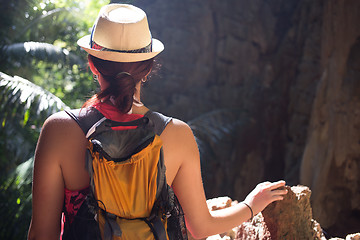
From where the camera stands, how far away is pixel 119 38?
4.23 feet

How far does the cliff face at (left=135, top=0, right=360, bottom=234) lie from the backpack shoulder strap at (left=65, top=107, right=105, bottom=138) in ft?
15.9

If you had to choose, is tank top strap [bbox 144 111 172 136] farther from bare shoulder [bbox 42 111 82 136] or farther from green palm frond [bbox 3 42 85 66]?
green palm frond [bbox 3 42 85 66]

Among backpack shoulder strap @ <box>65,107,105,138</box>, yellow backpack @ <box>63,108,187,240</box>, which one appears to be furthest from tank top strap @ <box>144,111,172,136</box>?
backpack shoulder strap @ <box>65,107,105,138</box>

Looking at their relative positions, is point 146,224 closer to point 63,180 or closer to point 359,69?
point 63,180

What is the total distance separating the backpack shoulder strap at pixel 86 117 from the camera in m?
1.22

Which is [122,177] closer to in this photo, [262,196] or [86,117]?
[86,117]

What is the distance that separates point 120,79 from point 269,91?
29.1 ft

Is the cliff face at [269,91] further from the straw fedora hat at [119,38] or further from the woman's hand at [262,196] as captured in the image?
the straw fedora hat at [119,38]

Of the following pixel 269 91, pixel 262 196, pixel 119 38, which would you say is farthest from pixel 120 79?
pixel 269 91

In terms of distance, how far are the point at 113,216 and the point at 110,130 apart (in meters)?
0.26

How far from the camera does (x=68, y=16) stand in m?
8.10

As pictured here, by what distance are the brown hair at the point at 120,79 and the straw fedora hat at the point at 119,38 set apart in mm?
20

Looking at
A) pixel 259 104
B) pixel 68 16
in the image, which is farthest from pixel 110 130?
pixel 259 104

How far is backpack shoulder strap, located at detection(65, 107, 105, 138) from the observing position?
1222 mm
